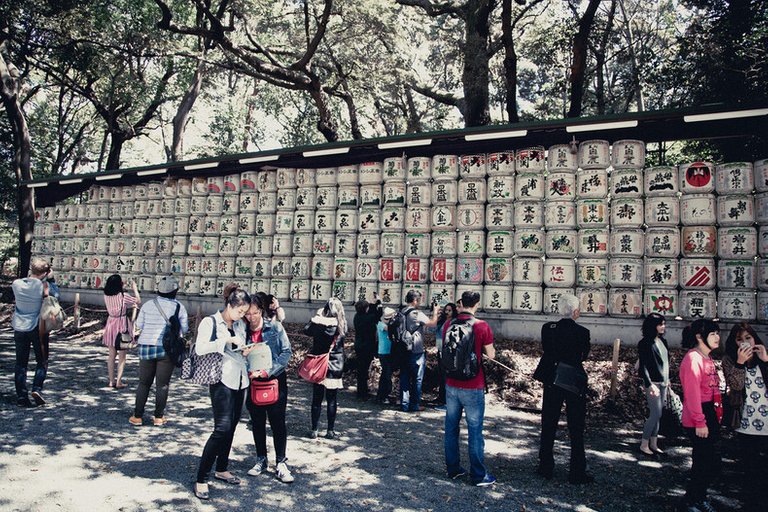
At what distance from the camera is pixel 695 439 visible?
14.3 ft

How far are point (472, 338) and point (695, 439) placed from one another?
207 cm

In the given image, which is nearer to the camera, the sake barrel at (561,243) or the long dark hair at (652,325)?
the long dark hair at (652,325)

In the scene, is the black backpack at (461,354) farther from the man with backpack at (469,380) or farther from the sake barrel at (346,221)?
the sake barrel at (346,221)

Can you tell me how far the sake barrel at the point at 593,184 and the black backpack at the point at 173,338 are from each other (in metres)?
6.98

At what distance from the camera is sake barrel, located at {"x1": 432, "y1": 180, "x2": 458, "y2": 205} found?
1005 cm

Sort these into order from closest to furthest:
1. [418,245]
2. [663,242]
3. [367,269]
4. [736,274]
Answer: [736,274]
[663,242]
[418,245]
[367,269]

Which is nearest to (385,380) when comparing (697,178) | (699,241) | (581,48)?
(699,241)

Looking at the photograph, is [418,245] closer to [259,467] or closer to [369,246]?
[369,246]

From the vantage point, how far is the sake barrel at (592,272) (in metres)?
8.73

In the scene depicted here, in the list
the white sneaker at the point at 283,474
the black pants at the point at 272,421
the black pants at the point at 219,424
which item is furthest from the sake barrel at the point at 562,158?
the black pants at the point at 219,424

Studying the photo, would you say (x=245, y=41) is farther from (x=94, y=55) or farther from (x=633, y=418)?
(x=633, y=418)

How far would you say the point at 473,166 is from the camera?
995 cm

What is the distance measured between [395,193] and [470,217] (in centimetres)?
172

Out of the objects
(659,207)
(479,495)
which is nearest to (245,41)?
(659,207)
